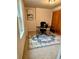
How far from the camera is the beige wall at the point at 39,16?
340 inches

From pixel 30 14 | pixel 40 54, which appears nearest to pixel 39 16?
pixel 30 14

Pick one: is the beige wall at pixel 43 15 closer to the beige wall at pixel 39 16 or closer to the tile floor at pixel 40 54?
the beige wall at pixel 39 16

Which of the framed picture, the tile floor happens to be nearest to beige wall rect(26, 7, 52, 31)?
the framed picture

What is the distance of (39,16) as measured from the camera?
28.8ft

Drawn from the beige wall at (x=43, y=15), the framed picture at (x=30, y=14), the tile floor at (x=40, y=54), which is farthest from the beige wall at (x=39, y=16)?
Answer: the tile floor at (x=40, y=54)

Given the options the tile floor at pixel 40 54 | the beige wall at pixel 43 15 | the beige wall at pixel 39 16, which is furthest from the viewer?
the beige wall at pixel 43 15

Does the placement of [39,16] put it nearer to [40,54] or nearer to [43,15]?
[43,15]

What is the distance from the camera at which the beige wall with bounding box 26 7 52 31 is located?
8.63 meters

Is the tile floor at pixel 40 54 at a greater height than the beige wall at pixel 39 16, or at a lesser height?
lesser
